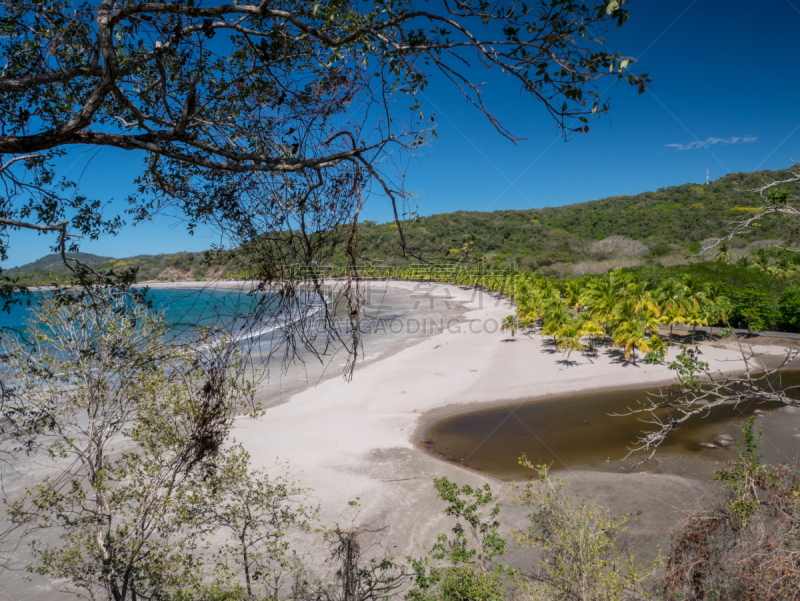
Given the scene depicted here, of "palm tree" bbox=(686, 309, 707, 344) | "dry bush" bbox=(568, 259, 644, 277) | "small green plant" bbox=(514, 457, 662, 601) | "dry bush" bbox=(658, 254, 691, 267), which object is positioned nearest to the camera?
"small green plant" bbox=(514, 457, 662, 601)

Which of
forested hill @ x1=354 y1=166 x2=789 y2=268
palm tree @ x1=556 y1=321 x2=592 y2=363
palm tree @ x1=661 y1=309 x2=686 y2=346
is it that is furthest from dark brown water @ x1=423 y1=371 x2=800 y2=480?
forested hill @ x1=354 y1=166 x2=789 y2=268

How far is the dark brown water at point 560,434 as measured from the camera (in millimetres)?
8016

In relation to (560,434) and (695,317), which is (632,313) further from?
(560,434)

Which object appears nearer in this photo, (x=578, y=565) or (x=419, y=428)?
(x=578, y=565)

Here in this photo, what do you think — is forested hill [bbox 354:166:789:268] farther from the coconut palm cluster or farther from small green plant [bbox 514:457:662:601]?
small green plant [bbox 514:457:662:601]

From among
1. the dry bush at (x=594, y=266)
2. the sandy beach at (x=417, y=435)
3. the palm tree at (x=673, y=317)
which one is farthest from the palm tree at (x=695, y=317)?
the dry bush at (x=594, y=266)

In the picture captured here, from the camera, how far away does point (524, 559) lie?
204 inches

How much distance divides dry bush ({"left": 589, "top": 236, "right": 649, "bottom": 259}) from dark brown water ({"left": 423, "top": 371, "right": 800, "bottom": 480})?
126 ft

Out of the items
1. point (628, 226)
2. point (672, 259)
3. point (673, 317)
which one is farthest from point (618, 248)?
point (673, 317)

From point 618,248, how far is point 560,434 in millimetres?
45667

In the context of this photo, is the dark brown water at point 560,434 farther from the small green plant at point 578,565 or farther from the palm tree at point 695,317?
the palm tree at point 695,317

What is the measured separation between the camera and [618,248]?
48.2 meters

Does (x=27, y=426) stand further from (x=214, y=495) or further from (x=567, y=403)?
(x=567, y=403)

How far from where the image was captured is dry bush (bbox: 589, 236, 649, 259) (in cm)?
4509
